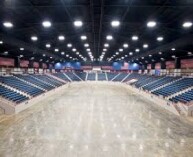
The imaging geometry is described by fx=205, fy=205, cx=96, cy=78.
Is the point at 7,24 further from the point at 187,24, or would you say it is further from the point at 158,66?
the point at 158,66

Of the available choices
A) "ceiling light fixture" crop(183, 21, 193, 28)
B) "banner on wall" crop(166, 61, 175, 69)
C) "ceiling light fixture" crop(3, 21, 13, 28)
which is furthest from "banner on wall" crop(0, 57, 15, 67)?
"banner on wall" crop(166, 61, 175, 69)

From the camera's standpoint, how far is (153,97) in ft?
67.6

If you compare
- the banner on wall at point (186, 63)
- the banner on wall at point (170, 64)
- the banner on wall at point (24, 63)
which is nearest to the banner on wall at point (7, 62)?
the banner on wall at point (24, 63)

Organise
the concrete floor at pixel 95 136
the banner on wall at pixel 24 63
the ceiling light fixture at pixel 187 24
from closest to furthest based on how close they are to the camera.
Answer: the concrete floor at pixel 95 136, the ceiling light fixture at pixel 187 24, the banner on wall at pixel 24 63

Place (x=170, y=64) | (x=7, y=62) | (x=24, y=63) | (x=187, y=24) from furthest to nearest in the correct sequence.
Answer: (x=24, y=63) < (x=170, y=64) < (x=7, y=62) < (x=187, y=24)

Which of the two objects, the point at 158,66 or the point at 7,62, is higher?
the point at 7,62

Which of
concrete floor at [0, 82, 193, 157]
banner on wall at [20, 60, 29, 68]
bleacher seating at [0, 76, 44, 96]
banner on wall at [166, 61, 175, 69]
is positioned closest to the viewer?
concrete floor at [0, 82, 193, 157]

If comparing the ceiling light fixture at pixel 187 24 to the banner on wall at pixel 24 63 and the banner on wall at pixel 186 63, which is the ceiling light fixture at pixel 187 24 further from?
the banner on wall at pixel 24 63

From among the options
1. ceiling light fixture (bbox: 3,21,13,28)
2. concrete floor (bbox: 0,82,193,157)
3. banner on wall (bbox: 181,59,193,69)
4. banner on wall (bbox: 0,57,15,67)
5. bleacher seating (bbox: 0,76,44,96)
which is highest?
ceiling light fixture (bbox: 3,21,13,28)

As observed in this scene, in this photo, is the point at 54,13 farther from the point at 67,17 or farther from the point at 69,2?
the point at 69,2

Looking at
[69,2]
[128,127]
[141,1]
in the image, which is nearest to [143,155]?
[128,127]

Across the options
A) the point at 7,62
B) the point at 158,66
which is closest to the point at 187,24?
the point at 7,62

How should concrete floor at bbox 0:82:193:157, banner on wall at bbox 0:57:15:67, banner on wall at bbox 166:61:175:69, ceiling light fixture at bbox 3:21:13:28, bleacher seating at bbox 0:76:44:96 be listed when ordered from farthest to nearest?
banner on wall at bbox 166:61:175:69
banner on wall at bbox 0:57:15:67
bleacher seating at bbox 0:76:44:96
ceiling light fixture at bbox 3:21:13:28
concrete floor at bbox 0:82:193:157

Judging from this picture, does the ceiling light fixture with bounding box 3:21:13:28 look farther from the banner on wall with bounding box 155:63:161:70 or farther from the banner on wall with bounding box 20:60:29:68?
the banner on wall with bounding box 155:63:161:70
